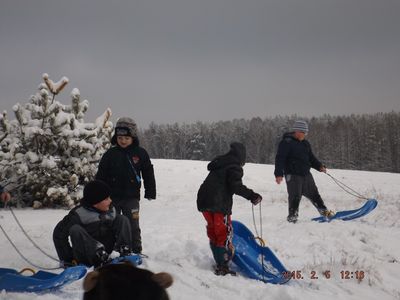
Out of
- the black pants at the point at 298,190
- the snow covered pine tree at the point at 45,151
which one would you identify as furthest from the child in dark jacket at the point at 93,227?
the snow covered pine tree at the point at 45,151

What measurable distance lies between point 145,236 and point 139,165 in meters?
1.72

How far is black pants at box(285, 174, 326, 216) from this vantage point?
7.97 meters

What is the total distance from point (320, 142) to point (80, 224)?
79.1 metres

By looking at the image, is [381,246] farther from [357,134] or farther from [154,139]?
[154,139]

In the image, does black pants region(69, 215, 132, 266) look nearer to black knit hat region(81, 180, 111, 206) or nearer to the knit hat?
black knit hat region(81, 180, 111, 206)

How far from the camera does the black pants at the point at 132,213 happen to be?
5.31 metres

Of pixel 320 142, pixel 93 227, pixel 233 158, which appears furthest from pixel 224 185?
pixel 320 142

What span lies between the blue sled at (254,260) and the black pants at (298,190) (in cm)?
260

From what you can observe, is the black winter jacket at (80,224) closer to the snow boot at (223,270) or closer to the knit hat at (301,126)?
the snow boot at (223,270)

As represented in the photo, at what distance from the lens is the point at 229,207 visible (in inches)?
199

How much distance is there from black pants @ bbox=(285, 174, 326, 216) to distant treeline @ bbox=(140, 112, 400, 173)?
203 feet

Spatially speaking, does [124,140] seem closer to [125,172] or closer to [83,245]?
[125,172]

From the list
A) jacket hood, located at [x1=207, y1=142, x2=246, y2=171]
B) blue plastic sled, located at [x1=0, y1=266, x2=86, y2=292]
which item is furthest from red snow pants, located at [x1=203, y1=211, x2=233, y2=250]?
blue plastic sled, located at [x1=0, y1=266, x2=86, y2=292]

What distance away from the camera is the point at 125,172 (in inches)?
215
